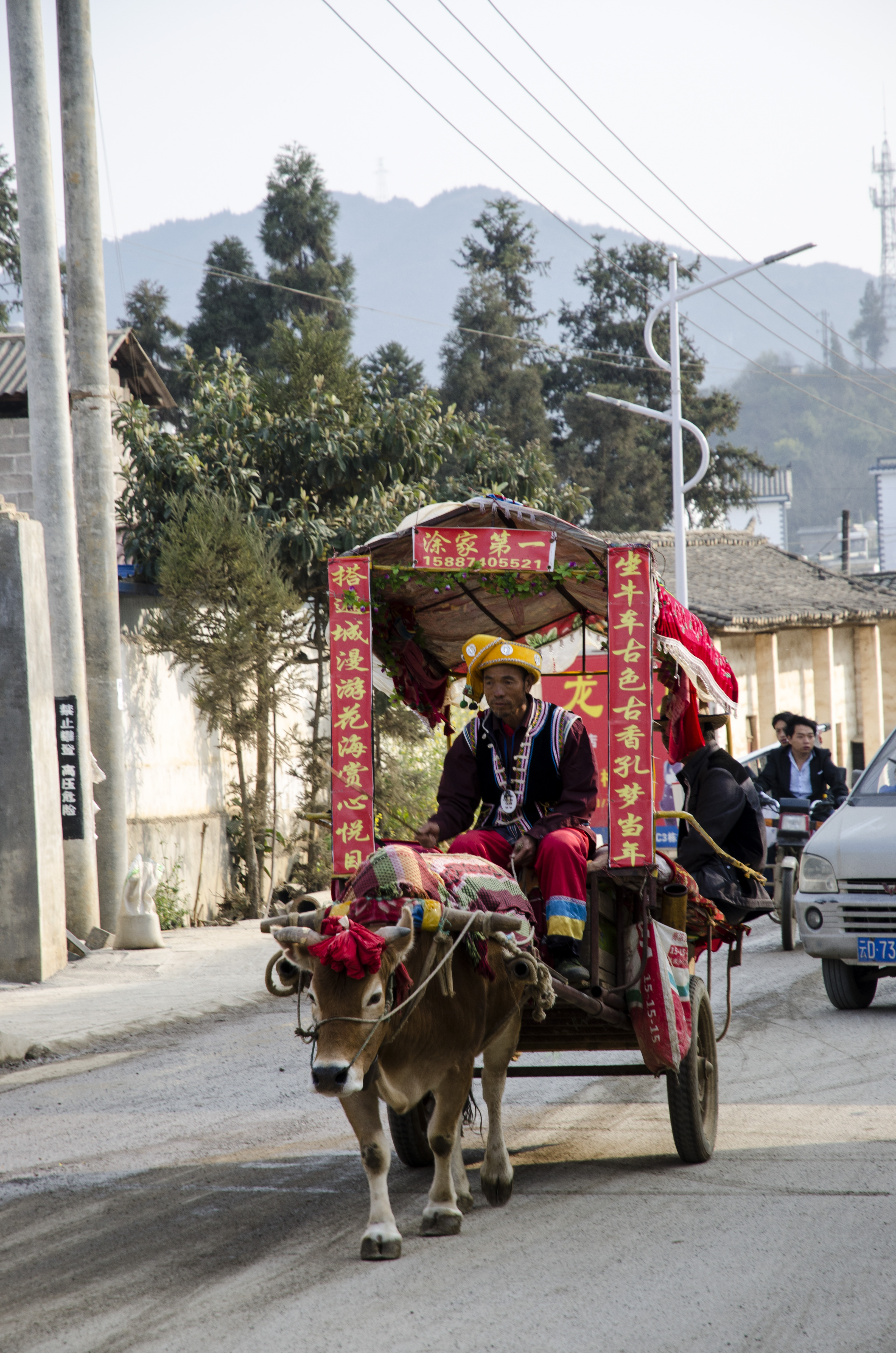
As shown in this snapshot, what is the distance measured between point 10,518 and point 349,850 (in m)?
6.90

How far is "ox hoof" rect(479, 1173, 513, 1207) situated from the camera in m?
5.84

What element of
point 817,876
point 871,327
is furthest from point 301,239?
point 871,327

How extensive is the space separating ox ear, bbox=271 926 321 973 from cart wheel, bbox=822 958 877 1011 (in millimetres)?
6469

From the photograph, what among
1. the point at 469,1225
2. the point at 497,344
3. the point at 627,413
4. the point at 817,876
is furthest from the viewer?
the point at 497,344

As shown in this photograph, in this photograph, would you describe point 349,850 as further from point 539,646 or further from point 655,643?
point 539,646

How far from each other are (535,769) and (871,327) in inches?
6598

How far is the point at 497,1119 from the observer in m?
5.89

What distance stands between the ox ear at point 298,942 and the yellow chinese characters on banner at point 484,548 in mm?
2596

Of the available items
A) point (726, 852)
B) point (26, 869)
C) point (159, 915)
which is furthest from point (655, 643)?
point (159, 915)

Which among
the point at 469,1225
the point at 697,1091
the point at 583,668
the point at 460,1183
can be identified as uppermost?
the point at 583,668

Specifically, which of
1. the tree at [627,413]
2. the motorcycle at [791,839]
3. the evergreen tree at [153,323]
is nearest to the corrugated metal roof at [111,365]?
the motorcycle at [791,839]

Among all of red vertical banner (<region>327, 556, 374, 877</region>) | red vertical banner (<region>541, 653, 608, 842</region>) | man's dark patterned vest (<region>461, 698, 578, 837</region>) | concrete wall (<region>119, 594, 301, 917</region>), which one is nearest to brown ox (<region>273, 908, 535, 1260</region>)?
man's dark patterned vest (<region>461, 698, 578, 837</region>)

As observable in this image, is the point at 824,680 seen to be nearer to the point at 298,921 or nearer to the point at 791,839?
the point at 791,839

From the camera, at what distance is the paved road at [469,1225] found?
177 inches
